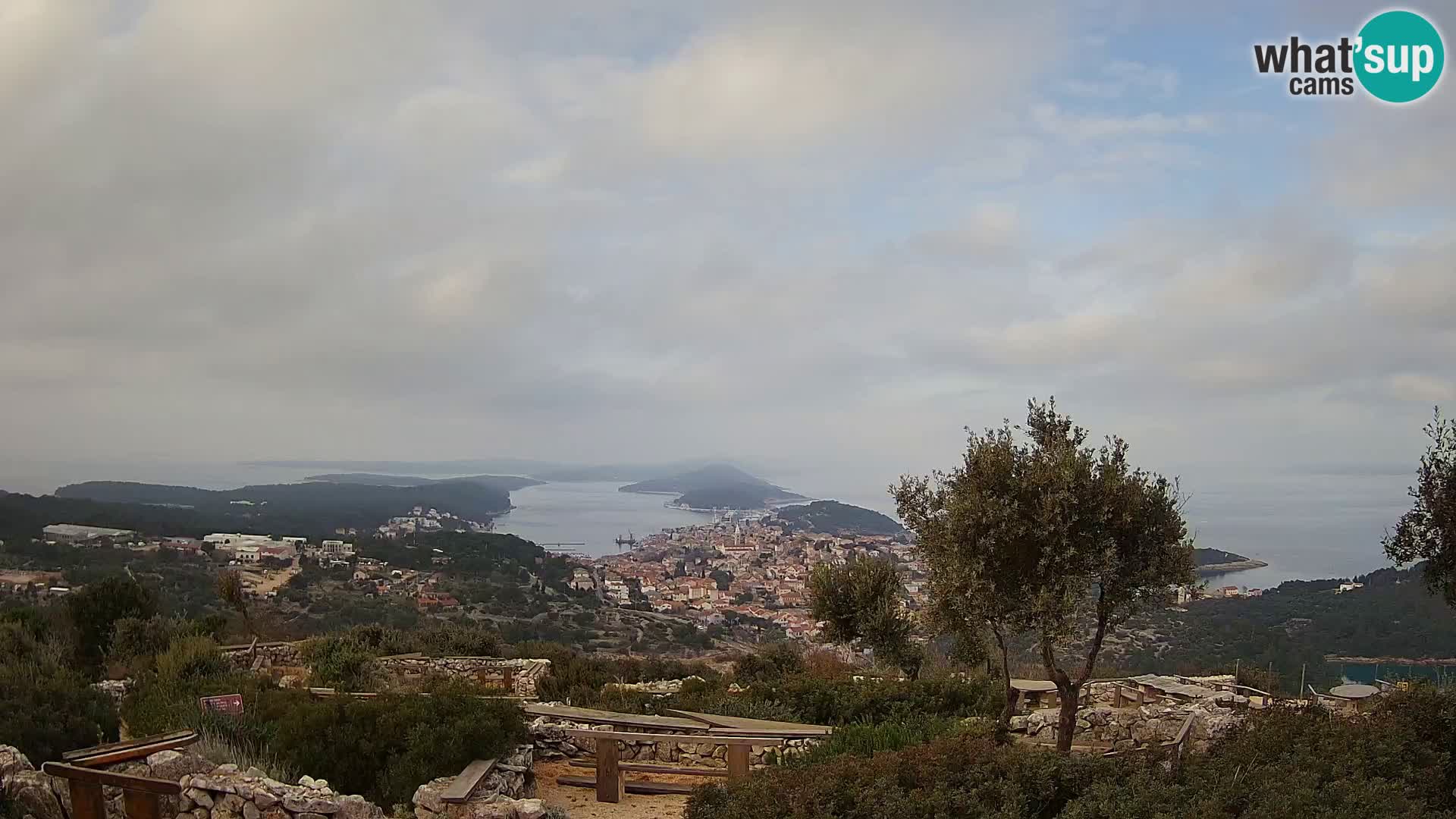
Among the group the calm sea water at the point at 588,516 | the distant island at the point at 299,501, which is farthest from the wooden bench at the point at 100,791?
the calm sea water at the point at 588,516

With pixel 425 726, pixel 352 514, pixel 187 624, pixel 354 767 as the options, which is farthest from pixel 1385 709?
pixel 352 514

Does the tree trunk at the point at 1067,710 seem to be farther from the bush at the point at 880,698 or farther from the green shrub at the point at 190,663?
the green shrub at the point at 190,663

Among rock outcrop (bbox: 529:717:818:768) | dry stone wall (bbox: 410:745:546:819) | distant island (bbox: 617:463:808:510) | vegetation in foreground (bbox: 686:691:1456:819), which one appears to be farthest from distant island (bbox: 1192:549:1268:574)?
distant island (bbox: 617:463:808:510)

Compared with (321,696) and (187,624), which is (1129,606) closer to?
(321,696)

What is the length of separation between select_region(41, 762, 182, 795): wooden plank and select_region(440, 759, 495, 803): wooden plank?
1990 mm

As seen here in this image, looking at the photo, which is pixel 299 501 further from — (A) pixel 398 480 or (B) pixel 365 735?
(B) pixel 365 735

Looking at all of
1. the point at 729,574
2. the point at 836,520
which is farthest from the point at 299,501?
the point at 836,520

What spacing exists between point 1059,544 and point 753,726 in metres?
4.57

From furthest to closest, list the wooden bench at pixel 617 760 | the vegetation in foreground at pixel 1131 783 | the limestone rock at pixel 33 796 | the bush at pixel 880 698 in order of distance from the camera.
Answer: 1. the bush at pixel 880 698
2. the wooden bench at pixel 617 760
3. the limestone rock at pixel 33 796
4. the vegetation in foreground at pixel 1131 783

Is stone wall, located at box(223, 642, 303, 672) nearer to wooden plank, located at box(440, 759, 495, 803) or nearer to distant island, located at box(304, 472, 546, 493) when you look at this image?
wooden plank, located at box(440, 759, 495, 803)

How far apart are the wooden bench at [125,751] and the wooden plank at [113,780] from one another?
244 millimetres

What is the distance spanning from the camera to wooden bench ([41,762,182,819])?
19.9ft

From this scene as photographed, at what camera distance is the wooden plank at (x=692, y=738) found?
8.86 metres

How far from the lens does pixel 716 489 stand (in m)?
101
